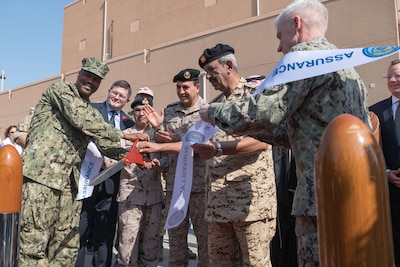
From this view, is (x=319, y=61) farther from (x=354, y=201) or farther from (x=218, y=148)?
(x=218, y=148)

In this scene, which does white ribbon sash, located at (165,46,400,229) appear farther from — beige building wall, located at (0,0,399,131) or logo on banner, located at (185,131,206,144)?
beige building wall, located at (0,0,399,131)

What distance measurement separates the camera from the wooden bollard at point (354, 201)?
89 centimetres

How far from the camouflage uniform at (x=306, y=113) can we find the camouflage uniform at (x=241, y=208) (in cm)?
93

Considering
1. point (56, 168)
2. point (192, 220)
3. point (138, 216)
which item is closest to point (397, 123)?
point (192, 220)

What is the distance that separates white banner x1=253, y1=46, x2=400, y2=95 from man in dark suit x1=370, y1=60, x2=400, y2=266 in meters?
1.81

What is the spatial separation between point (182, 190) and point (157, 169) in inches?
40.0

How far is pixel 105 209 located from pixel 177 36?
779 inches

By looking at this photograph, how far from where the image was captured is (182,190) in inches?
110

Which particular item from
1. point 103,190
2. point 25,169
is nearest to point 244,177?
point 25,169

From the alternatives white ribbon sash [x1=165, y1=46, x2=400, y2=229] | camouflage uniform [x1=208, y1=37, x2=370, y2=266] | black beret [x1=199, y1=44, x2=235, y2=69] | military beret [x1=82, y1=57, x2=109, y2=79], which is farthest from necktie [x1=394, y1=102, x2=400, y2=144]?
military beret [x1=82, y1=57, x2=109, y2=79]

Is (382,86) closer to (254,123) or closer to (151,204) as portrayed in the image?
(151,204)

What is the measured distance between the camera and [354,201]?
0.90m

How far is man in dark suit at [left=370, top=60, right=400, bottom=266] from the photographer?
314 cm

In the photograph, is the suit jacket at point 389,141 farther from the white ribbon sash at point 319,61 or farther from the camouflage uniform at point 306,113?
the white ribbon sash at point 319,61
